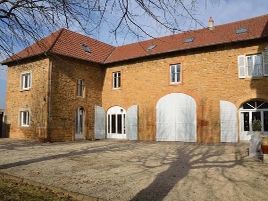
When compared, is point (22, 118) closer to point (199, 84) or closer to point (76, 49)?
point (76, 49)

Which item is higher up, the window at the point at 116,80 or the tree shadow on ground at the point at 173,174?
the window at the point at 116,80

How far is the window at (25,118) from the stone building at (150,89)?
8 centimetres

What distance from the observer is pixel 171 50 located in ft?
70.9

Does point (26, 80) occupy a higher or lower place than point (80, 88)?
higher

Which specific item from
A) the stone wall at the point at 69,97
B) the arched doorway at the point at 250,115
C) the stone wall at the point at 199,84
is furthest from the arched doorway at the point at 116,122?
the arched doorway at the point at 250,115

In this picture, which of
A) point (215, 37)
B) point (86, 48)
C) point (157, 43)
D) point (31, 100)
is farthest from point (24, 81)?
point (215, 37)

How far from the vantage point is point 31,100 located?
22625mm

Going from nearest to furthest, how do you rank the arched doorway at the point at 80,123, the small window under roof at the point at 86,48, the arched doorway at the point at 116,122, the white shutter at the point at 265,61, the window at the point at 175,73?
the white shutter at the point at 265,61, the window at the point at 175,73, the arched doorway at the point at 80,123, the arched doorway at the point at 116,122, the small window under roof at the point at 86,48

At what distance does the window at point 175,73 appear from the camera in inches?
856

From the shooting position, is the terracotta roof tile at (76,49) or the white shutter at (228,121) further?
the terracotta roof tile at (76,49)

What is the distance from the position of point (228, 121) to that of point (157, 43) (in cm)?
849

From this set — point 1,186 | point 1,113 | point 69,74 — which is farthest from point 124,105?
point 1,186

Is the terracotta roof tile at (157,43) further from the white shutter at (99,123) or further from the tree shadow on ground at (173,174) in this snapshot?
the tree shadow on ground at (173,174)

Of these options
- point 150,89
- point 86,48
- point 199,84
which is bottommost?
point 150,89
